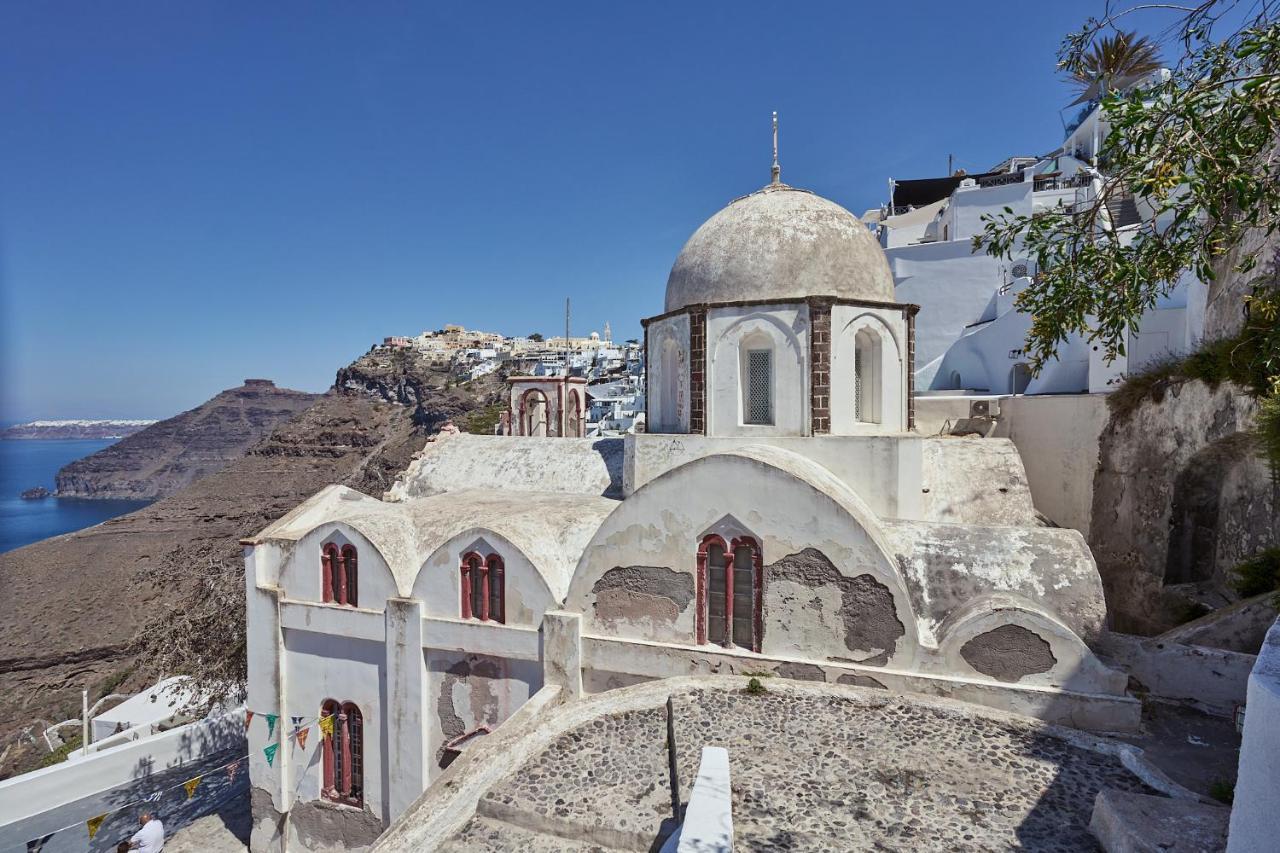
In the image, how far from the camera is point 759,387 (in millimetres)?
10117

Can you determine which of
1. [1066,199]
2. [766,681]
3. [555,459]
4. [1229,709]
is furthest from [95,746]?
[1066,199]

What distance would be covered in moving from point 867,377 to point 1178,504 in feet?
17.6

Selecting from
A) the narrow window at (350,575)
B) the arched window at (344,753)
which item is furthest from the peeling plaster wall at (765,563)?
the arched window at (344,753)

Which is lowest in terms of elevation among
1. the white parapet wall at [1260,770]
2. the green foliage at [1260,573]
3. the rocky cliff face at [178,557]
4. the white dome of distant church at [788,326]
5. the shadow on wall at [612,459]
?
the rocky cliff face at [178,557]

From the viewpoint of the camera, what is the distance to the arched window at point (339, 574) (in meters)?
10.4

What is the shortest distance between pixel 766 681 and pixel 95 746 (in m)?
18.1

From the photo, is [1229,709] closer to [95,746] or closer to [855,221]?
[855,221]

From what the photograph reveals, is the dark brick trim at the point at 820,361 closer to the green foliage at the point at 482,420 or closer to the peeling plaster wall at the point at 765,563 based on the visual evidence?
the peeling plaster wall at the point at 765,563

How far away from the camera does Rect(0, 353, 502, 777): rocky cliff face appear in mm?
23984

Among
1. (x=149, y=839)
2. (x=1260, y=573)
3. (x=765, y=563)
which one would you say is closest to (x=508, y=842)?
(x=765, y=563)

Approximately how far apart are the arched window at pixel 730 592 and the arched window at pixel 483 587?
3.04 m

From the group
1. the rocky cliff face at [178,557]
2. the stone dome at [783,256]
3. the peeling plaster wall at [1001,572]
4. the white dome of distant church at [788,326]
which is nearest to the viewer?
the peeling plaster wall at [1001,572]

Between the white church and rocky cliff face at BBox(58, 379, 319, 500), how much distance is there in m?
160

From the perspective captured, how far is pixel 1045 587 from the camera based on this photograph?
737 cm
